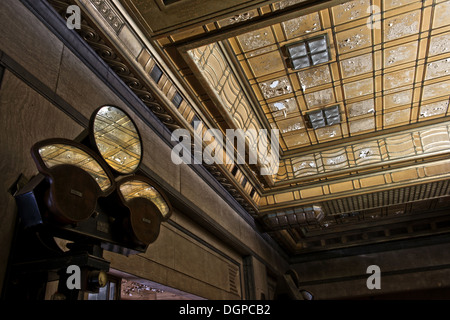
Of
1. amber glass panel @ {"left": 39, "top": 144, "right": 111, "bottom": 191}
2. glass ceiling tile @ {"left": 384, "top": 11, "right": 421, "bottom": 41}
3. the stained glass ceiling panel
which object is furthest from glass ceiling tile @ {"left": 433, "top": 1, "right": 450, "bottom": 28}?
amber glass panel @ {"left": 39, "top": 144, "right": 111, "bottom": 191}

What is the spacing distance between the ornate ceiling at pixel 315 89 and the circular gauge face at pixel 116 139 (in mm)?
1149

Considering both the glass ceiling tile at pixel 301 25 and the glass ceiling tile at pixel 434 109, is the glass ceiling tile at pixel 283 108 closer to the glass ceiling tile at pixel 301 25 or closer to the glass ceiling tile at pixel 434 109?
the glass ceiling tile at pixel 301 25

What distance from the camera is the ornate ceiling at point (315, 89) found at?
3.04 metres

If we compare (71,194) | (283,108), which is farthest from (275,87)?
(71,194)

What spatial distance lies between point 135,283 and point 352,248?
681cm

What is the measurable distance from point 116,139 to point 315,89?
331 cm

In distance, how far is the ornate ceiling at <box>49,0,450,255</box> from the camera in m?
3.04

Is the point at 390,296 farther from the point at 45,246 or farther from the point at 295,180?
the point at 45,246

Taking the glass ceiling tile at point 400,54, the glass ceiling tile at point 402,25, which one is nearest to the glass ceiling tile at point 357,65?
the glass ceiling tile at point 400,54

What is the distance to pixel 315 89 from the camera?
446 cm

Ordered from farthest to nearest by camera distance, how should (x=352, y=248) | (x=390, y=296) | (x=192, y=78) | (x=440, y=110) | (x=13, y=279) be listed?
(x=352, y=248) → (x=390, y=296) → (x=440, y=110) → (x=192, y=78) → (x=13, y=279)

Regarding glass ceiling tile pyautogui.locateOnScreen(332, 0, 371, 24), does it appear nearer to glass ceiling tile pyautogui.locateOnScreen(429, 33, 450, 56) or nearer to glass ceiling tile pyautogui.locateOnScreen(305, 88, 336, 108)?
glass ceiling tile pyautogui.locateOnScreen(429, 33, 450, 56)

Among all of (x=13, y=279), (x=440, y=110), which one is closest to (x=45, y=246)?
(x=13, y=279)

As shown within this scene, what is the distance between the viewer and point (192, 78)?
3.54 metres
